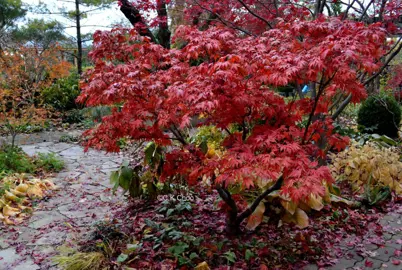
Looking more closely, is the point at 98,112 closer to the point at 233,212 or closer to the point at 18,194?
the point at 18,194

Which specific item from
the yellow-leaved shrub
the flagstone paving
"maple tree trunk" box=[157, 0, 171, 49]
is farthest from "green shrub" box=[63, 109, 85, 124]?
the yellow-leaved shrub

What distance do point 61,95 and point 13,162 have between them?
4363 millimetres

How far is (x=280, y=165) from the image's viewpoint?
7.46 ft

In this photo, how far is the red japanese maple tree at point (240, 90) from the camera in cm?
224

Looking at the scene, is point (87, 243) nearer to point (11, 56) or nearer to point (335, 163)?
point (335, 163)

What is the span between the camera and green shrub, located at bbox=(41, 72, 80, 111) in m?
9.14

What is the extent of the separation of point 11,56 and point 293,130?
6.39m

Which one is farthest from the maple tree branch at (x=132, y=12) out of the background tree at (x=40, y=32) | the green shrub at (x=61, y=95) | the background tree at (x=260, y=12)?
the background tree at (x=40, y=32)

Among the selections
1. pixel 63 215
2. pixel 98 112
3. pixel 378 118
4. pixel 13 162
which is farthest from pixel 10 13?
pixel 378 118

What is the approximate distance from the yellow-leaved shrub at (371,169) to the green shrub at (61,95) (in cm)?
684

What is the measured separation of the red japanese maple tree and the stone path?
3.74 feet

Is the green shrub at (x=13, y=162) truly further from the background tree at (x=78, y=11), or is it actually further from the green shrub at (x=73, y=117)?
the background tree at (x=78, y=11)

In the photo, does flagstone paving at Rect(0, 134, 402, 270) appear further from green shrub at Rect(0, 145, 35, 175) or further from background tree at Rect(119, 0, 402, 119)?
background tree at Rect(119, 0, 402, 119)

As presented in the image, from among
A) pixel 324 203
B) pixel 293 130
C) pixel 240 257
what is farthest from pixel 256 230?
pixel 293 130
